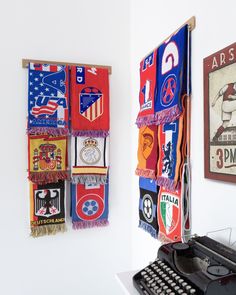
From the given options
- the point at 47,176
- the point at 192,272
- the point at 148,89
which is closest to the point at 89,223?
the point at 47,176

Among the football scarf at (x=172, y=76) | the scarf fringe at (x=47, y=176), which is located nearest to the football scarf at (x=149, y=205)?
the football scarf at (x=172, y=76)

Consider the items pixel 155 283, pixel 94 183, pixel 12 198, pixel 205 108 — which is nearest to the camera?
pixel 155 283

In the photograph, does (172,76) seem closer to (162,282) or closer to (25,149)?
(162,282)

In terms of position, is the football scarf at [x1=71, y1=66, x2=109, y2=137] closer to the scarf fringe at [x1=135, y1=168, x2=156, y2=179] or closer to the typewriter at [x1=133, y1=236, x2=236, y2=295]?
the scarf fringe at [x1=135, y1=168, x2=156, y2=179]

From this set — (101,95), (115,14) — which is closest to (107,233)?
(101,95)

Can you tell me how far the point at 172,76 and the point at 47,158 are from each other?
3.11 ft

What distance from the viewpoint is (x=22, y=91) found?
5.86 feet

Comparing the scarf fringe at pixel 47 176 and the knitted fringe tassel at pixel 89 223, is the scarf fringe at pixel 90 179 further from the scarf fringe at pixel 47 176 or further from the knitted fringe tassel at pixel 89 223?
the knitted fringe tassel at pixel 89 223

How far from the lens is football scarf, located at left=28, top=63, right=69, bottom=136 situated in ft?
5.75

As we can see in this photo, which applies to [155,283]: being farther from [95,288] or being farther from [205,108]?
[95,288]

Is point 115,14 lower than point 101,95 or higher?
higher

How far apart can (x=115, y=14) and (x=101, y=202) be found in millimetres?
1339

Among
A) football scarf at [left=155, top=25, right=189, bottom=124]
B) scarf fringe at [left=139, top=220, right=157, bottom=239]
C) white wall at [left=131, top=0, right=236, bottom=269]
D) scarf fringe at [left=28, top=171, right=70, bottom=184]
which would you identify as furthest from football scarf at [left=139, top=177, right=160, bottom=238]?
scarf fringe at [left=28, top=171, right=70, bottom=184]

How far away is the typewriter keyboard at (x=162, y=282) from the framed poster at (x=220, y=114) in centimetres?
40
